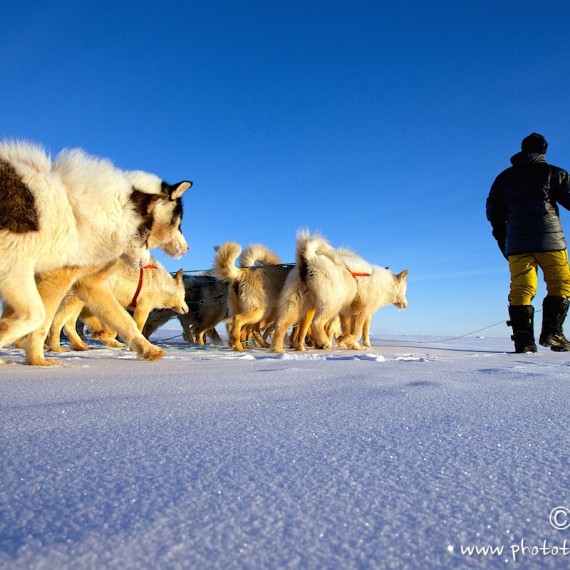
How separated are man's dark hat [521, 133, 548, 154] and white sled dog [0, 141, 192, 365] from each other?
5362 mm

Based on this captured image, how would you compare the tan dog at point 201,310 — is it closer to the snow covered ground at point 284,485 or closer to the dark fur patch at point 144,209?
the dark fur patch at point 144,209

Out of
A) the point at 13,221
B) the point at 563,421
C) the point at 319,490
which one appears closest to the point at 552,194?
the point at 563,421

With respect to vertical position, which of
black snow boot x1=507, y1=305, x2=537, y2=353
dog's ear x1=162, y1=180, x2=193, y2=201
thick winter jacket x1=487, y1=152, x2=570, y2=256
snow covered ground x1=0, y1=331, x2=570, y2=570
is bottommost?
snow covered ground x1=0, y1=331, x2=570, y2=570

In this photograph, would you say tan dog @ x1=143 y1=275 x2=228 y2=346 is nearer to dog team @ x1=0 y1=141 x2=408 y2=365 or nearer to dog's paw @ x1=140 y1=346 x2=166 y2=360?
dog team @ x1=0 y1=141 x2=408 y2=365

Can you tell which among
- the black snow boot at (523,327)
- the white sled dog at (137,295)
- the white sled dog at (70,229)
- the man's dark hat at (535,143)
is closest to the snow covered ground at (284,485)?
the white sled dog at (70,229)

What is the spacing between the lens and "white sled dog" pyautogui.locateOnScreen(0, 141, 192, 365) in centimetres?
267

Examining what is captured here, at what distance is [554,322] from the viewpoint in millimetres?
6668

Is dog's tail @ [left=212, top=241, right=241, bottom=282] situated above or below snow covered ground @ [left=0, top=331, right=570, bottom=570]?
above

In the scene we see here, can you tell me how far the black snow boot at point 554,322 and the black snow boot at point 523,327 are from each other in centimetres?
39

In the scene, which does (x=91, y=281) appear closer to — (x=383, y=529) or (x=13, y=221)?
(x=13, y=221)

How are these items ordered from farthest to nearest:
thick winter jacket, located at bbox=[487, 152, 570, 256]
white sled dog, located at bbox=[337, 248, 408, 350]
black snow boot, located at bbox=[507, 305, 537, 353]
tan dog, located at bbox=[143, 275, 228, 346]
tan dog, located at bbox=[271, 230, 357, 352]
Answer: tan dog, located at bbox=[143, 275, 228, 346], white sled dog, located at bbox=[337, 248, 408, 350], tan dog, located at bbox=[271, 230, 357, 352], black snow boot, located at bbox=[507, 305, 537, 353], thick winter jacket, located at bbox=[487, 152, 570, 256]

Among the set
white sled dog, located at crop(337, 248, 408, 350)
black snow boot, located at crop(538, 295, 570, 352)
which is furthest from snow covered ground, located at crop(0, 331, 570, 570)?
white sled dog, located at crop(337, 248, 408, 350)

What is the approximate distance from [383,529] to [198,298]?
415 inches

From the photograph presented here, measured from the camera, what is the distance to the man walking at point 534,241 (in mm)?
6332
